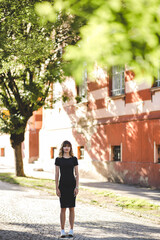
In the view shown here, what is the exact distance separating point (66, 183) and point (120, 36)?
3.33m

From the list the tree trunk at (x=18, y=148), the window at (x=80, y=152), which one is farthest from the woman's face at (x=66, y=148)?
the window at (x=80, y=152)

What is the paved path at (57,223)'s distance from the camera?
23.7 feet

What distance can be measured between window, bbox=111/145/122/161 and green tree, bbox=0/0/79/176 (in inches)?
153

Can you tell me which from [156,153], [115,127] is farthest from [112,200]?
[115,127]

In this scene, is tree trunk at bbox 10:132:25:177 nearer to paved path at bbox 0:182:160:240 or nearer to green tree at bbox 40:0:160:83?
paved path at bbox 0:182:160:240

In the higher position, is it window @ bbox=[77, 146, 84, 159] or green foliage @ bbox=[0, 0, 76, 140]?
green foliage @ bbox=[0, 0, 76, 140]

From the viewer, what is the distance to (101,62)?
4727 mm

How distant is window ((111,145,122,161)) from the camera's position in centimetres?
1755

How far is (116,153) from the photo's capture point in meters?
17.8

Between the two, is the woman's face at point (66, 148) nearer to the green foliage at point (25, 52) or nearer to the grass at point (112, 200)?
the grass at point (112, 200)

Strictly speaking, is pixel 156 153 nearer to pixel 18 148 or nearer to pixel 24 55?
pixel 24 55

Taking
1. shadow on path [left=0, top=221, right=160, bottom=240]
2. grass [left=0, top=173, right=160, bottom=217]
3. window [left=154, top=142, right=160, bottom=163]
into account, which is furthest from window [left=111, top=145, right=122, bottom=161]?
shadow on path [left=0, top=221, right=160, bottom=240]

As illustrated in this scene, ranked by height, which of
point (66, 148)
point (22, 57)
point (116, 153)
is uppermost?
point (22, 57)

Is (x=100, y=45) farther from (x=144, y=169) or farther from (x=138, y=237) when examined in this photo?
(x=144, y=169)
